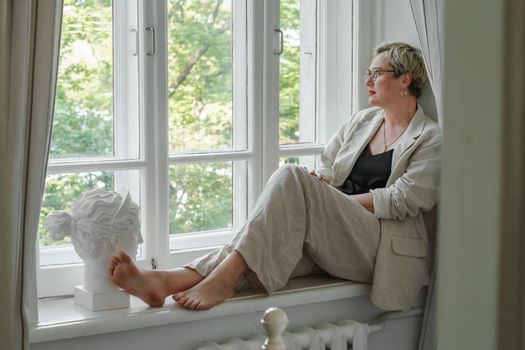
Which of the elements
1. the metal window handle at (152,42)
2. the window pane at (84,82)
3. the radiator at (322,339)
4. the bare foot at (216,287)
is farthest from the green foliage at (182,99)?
the radiator at (322,339)

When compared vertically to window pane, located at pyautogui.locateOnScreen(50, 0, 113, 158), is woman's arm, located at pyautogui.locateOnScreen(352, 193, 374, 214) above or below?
below

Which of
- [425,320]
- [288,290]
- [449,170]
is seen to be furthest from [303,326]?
[449,170]

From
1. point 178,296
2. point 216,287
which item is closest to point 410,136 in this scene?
point 216,287

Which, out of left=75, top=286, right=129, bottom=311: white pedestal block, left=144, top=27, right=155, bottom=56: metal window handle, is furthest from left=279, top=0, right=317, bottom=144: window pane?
left=75, top=286, right=129, bottom=311: white pedestal block

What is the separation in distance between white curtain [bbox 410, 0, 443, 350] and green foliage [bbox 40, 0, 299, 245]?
0.56 meters

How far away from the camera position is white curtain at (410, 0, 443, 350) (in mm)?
3113

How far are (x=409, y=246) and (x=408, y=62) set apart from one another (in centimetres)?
75

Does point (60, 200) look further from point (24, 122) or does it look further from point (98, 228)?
point (24, 122)

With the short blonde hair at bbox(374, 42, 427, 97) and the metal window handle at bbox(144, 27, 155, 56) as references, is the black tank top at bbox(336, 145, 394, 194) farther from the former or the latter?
the metal window handle at bbox(144, 27, 155, 56)

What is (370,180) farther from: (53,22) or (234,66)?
(53,22)

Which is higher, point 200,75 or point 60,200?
point 200,75

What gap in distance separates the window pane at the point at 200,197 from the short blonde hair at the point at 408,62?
78cm

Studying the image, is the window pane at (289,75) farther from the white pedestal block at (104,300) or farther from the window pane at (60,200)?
the white pedestal block at (104,300)

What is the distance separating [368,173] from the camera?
3.20m
